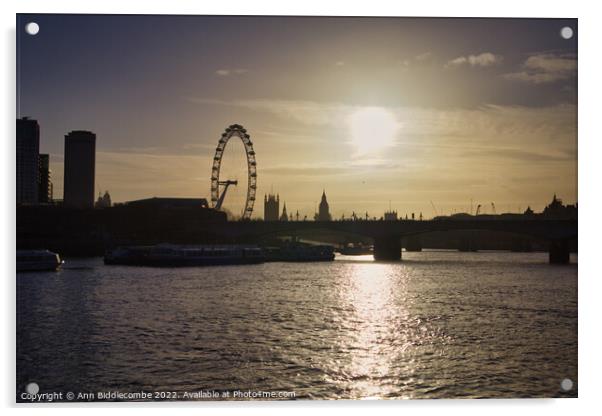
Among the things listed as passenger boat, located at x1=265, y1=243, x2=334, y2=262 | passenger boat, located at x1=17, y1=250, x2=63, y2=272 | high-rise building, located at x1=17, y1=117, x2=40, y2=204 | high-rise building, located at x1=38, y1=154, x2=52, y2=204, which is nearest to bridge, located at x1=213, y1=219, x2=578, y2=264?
passenger boat, located at x1=265, y1=243, x2=334, y2=262

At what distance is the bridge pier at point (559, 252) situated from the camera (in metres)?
40.4

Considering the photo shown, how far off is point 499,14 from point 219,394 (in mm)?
7365

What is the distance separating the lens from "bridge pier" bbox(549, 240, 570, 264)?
133 feet

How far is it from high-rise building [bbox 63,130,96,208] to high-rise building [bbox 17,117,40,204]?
997mm

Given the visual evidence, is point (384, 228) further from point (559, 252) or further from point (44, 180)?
point (44, 180)

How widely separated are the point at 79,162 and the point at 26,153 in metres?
3.32

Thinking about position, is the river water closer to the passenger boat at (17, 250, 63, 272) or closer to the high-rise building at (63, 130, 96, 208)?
the passenger boat at (17, 250, 63, 272)

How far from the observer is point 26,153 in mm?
11250

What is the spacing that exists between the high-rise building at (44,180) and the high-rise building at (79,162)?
44 centimetres

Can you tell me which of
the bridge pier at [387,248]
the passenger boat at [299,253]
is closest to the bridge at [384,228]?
the bridge pier at [387,248]

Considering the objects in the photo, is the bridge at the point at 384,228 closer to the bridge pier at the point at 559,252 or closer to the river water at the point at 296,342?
the bridge pier at the point at 559,252

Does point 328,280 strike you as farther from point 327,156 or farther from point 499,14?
point 499,14

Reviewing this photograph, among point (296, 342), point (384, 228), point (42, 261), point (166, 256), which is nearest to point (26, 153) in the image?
point (296, 342)
